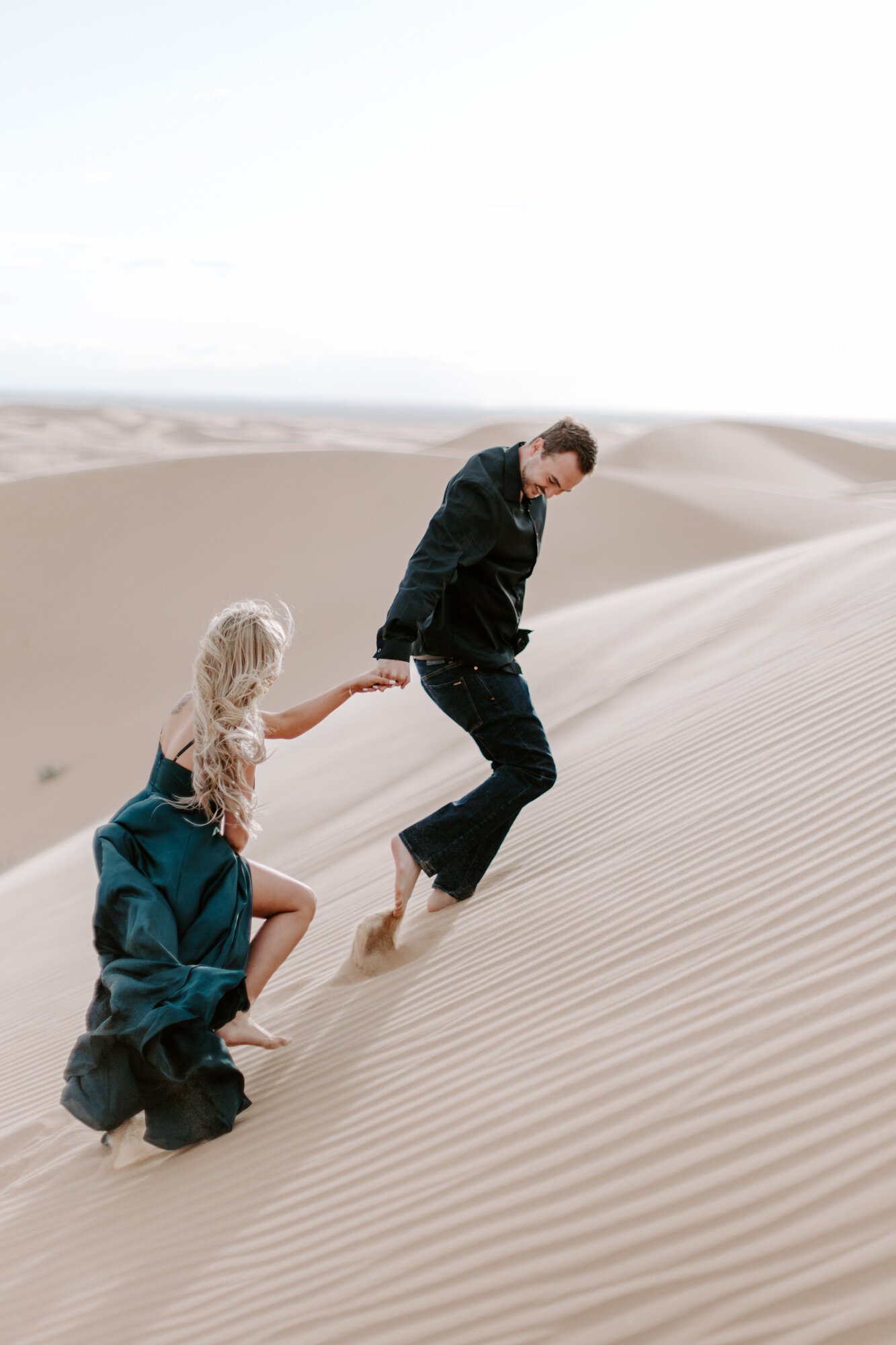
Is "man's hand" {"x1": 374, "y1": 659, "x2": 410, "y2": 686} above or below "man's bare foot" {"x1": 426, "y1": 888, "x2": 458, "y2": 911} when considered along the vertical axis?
above

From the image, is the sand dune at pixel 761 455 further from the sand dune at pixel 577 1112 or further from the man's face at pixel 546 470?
the man's face at pixel 546 470

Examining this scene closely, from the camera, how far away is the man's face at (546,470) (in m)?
3.69

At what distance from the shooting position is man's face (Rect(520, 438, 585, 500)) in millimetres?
3689

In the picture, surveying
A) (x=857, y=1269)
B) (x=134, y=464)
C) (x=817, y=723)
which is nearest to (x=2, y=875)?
(x=817, y=723)

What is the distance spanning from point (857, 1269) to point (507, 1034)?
1.29 metres

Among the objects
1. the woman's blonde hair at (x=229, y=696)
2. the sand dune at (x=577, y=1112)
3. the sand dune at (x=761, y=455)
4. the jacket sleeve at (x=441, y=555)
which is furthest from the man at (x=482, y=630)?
the sand dune at (x=761, y=455)

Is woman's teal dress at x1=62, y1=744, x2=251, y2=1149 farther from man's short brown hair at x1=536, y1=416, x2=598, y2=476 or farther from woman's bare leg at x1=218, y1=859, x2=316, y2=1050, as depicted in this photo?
man's short brown hair at x1=536, y1=416, x2=598, y2=476

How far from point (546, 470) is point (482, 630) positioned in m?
0.61

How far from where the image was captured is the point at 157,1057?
9.36 ft

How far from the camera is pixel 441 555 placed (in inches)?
143

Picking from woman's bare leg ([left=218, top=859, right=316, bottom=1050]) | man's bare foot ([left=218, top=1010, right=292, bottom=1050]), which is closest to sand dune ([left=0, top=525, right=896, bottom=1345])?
man's bare foot ([left=218, top=1010, right=292, bottom=1050])

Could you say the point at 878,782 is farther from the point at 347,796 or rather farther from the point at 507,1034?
the point at 347,796

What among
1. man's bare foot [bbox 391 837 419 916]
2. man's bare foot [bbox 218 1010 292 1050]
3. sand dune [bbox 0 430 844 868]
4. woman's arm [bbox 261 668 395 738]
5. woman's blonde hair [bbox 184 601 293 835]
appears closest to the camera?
woman's blonde hair [bbox 184 601 293 835]

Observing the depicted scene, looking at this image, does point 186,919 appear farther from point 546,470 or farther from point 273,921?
point 546,470
